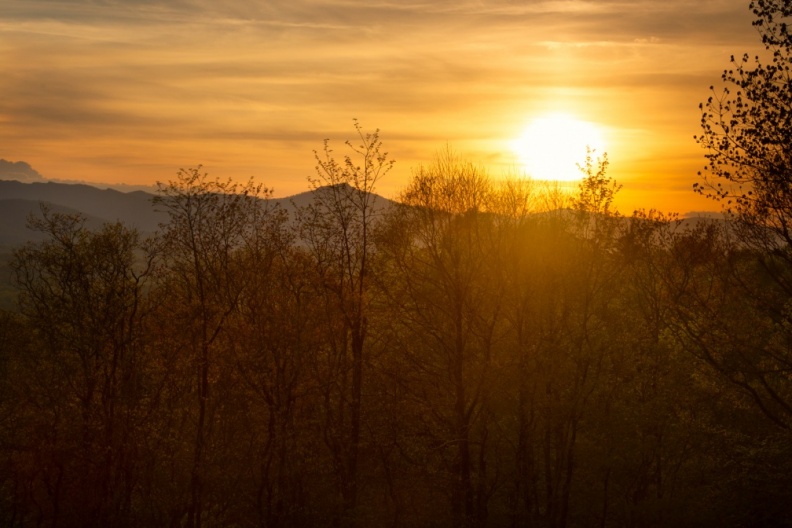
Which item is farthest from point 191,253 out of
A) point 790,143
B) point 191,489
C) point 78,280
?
point 790,143

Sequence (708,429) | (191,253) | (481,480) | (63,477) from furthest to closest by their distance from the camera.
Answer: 1. (63,477)
2. (191,253)
3. (481,480)
4. (708,429)

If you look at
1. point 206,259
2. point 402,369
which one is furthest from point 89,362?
→ point 402,369

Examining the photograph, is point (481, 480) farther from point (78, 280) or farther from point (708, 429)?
point (78, 280)

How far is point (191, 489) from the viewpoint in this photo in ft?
128

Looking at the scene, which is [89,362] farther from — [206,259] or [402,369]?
[402,369]

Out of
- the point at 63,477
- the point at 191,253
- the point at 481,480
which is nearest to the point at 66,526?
the point at 63,477

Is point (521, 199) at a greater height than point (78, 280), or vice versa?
point (521, 199)

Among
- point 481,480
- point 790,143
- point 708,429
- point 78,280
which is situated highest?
point 790,143

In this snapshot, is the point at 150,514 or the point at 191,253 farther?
the point at 191,253

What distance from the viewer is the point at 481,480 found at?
3709 cm

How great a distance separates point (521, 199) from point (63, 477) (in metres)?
38.6

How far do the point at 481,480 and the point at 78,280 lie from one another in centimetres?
2865

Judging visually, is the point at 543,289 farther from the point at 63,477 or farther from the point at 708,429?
the point at 63,477


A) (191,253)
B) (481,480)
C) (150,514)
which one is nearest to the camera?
(481,480)
